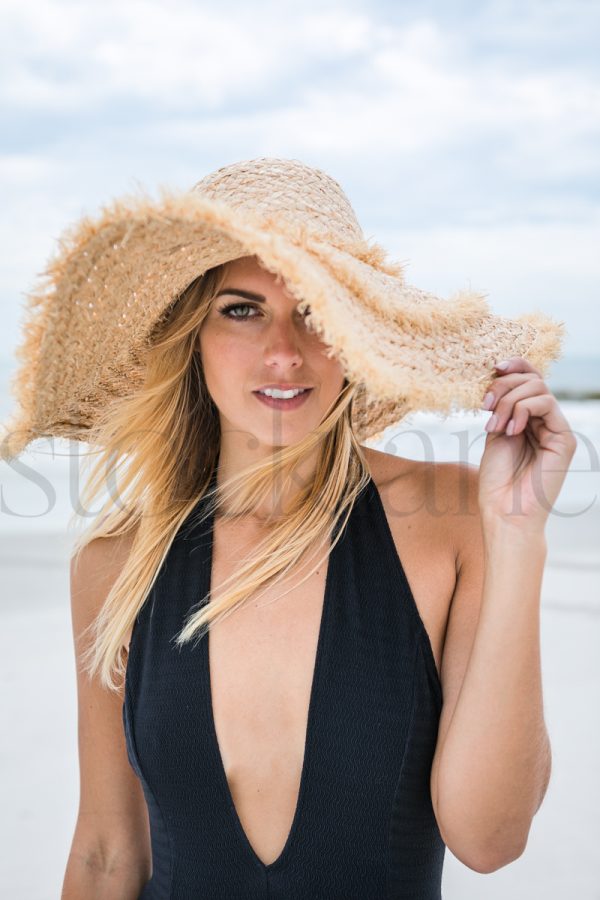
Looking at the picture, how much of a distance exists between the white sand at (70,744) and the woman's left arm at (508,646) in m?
1.59

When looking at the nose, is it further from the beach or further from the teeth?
the beach

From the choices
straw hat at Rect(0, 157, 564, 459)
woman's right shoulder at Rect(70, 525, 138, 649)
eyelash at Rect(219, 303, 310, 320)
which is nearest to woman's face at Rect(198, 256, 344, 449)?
eyelash at Rect(219, 303, 310, 320)

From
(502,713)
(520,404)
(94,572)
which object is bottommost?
(502,713)

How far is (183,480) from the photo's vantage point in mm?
2061

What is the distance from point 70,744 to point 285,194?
3108 millimetres

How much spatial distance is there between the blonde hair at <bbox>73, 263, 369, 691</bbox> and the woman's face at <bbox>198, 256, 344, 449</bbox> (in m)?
0.05

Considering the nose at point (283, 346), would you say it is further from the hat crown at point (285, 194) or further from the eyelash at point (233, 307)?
the hat crown at point (285, 194)

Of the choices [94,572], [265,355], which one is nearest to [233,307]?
[265,355]

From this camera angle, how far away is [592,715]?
153 inches

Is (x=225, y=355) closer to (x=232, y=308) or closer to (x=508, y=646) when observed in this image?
(x=232, y=308)

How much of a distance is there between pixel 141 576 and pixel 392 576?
1.90 feet

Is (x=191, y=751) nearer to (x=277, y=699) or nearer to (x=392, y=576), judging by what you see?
(x=277, y=699)

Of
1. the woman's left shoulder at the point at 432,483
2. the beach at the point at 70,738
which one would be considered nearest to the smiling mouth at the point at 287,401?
A: the woman's left shoulder at the point at 432,483

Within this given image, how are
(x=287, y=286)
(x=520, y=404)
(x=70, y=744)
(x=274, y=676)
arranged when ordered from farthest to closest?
(x=70, y=744), (x=274, y=676), (x=520, y=404), (x=287, y=286)
